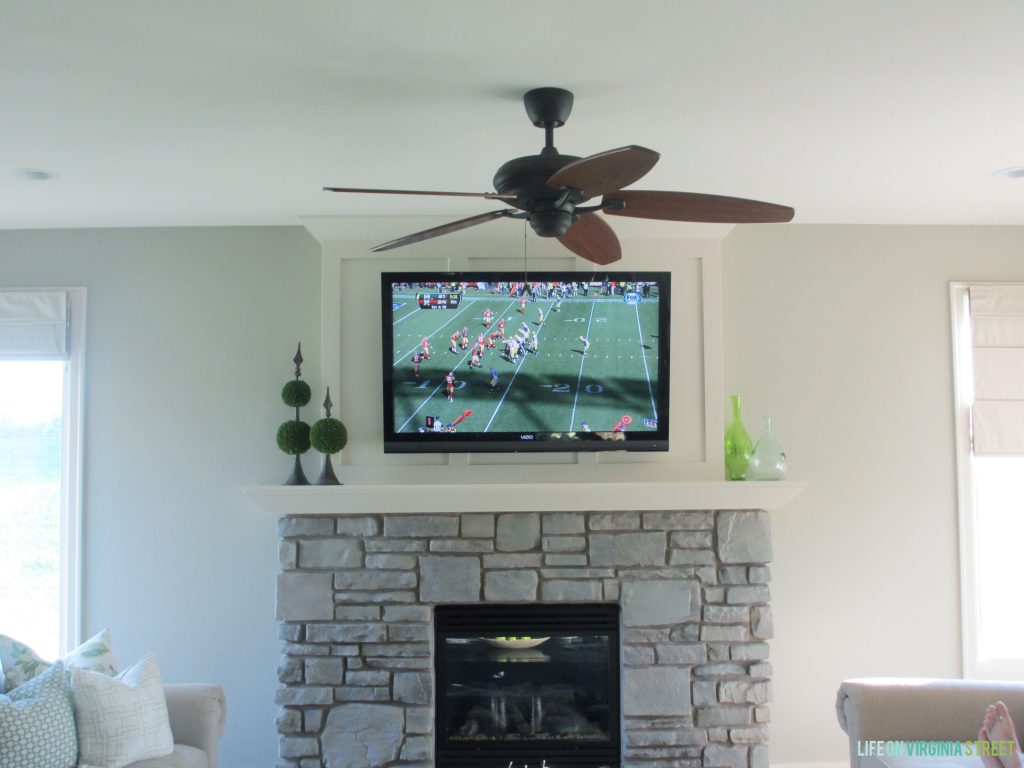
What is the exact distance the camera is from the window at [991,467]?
415 cm

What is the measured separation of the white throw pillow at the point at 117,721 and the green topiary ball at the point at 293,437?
111 centimetres

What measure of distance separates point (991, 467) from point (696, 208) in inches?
102

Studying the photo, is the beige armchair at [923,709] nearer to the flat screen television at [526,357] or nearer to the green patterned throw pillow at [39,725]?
the flat screen television at [526,357]

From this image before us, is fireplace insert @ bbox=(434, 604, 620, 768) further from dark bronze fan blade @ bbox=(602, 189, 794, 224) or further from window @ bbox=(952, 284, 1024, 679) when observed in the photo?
dark bronze fan blade @ bbox=(602, 189, 794, 224)

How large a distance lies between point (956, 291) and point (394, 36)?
306 centimetres

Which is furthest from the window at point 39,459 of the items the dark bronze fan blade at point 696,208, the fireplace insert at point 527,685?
the dark bronze fan blade at point 696,208

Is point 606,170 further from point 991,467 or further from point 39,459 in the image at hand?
point 39,459

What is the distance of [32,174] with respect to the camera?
3381mm

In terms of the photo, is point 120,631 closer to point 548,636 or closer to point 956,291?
point 548,636

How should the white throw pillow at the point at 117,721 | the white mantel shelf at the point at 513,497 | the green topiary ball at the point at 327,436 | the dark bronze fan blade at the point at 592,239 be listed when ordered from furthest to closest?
the green topiary ball at the point at 327,436 → the white mantel shelf at the point at 513,497 → the white throw pillow at the point at 117,721 → the dark bronze fan blade at the point at 592,239

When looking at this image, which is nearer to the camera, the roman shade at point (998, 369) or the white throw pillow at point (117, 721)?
the white throw pillow at point (117, 721)

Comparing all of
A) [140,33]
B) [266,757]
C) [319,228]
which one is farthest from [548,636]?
[140,33]

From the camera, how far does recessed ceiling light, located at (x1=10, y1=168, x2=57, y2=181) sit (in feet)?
10.9

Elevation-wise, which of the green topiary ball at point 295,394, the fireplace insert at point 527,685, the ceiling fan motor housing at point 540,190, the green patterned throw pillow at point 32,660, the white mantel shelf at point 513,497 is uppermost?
the ceiling fan motor housing at point 540,190
